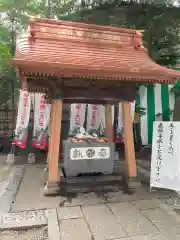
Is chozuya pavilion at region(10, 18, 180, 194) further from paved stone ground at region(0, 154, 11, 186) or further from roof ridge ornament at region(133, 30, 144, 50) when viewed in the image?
paved stone ground at region(0, 154, 11, 186)

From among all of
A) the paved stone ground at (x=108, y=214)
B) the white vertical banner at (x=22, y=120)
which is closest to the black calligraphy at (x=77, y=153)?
the paved stone ground at (x=108, y=214)

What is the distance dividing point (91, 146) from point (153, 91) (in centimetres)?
436

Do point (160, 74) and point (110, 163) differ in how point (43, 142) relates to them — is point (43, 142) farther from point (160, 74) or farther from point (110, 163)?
point (160, 74)

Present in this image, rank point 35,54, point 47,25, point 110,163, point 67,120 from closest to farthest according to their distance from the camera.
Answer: point 35,54 < point 47,25 < point 110,163 < point 67,120

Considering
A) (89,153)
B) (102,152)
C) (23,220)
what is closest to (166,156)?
(102,152)

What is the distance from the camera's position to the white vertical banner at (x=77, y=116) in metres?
8.98

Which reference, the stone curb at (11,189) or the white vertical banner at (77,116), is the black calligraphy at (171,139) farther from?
the white vertical banner at (77,116)

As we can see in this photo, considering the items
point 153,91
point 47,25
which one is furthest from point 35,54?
point 153,91

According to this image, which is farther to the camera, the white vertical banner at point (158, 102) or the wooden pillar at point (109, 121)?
the white vertical banner at point (158, 102)

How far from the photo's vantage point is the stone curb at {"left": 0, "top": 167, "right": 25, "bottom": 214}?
4.60 meters

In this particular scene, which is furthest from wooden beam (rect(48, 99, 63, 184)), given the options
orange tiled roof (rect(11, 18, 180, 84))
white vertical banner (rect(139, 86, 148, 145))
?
white vertical banner (rect(139, 86, 148, 145))

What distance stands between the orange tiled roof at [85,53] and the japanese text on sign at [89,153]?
6.41 feet

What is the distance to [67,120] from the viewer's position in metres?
10.4

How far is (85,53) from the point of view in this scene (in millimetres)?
4977
